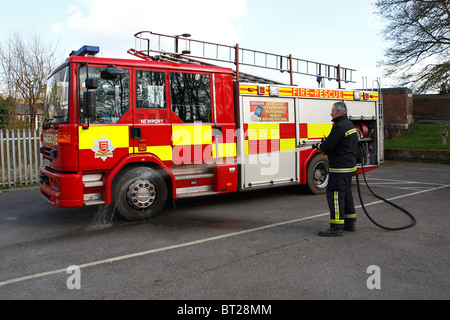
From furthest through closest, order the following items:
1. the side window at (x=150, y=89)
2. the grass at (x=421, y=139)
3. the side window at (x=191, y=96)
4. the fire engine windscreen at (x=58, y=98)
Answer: the grass at (x=421, y=139) → the side window at (x=191, y=96) → the side window at (x=150, y=89) → the fire engine windscreen at (x=58, y=98)

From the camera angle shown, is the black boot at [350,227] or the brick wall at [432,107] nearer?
the black boot at [350,227]

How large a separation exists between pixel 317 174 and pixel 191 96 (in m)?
3.77

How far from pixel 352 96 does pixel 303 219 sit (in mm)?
4395

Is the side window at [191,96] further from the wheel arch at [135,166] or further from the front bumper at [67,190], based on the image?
the front bumper at [67,190]

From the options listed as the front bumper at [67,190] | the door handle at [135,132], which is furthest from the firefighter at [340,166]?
the front bumper at [67,190]

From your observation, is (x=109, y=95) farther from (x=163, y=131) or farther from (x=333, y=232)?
(x=333, y=232)

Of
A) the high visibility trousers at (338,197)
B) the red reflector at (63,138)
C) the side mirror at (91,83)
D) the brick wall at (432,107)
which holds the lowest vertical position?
the high visibility trousers at (338,197)

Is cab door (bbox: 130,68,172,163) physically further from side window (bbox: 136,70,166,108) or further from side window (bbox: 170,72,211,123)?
side window (bbox: 170,72,211,123)

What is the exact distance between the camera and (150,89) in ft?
21.0

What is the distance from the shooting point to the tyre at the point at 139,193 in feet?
20.1

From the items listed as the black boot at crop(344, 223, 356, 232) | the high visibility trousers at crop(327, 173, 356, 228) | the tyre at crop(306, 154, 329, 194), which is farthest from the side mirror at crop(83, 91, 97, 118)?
the tyre at crop(306, 154, 329, 194)

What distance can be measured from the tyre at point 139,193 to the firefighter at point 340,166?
2.71m

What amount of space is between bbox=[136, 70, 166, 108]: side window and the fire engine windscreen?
108 cm
